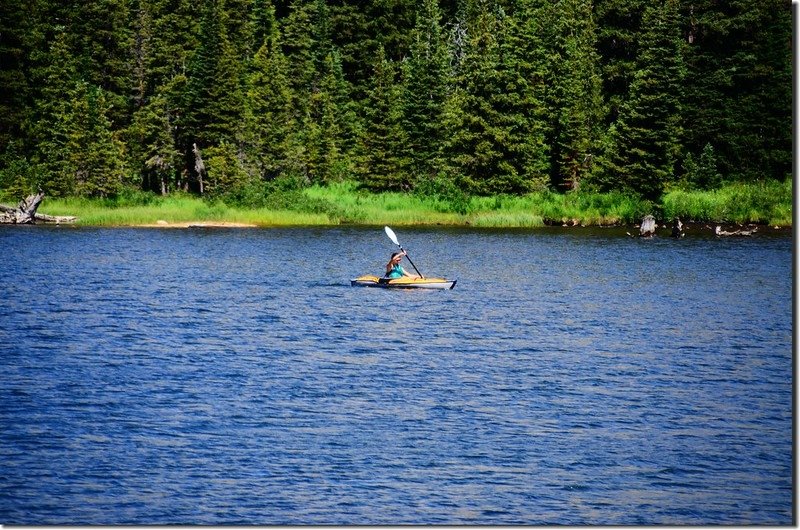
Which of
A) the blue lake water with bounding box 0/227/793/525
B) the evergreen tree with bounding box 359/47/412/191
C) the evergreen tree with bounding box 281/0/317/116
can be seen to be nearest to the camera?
the blue lake water with bounding box 0/227/793/525

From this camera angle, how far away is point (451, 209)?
3076 inches

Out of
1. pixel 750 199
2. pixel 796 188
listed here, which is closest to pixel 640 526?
pixel 796 188

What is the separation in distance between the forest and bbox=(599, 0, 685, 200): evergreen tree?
124mm

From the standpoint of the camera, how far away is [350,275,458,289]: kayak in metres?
44.1

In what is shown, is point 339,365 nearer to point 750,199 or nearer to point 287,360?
point 287,360

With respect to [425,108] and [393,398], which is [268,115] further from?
[393,398]


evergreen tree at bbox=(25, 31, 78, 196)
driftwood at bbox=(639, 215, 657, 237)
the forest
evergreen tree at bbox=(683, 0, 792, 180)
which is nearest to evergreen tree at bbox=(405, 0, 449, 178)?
the forest

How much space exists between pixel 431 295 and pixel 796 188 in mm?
22281

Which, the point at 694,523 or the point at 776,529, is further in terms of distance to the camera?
the point at 694,523

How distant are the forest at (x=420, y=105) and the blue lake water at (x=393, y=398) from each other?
2886 cm

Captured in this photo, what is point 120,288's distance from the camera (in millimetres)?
44250

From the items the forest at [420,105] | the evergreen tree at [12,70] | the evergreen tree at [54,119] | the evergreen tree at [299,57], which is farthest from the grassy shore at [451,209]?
the evergreen tree at [299,57]

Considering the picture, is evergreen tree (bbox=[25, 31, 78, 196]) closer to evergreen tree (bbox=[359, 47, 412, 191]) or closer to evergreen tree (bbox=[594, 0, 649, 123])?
evergreen tree (bbox=[359, 47, 412, 191])

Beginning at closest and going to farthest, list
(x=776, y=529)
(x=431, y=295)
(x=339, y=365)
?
(x=776, y=529) < (x=339, y=365) < (x=431, y=295)
